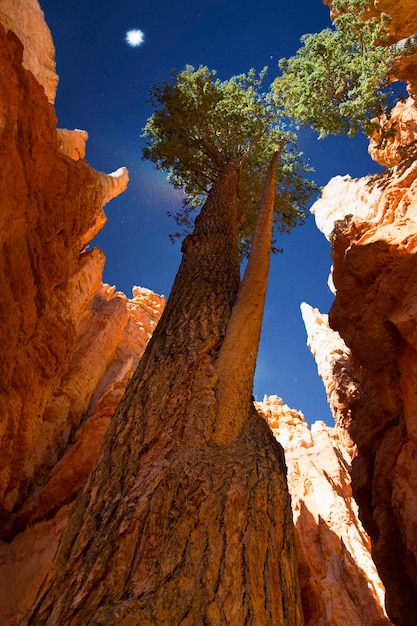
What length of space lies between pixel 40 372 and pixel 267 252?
22.1 ft

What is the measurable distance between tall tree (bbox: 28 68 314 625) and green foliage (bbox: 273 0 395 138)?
20.7ft

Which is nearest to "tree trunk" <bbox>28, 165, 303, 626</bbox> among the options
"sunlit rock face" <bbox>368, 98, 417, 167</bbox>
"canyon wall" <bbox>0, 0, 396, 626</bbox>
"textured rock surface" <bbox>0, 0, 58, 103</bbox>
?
"canyon wall" <bbox>0, 0, 396, 626</bbox>

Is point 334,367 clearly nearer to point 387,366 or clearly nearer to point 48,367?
point 387,366

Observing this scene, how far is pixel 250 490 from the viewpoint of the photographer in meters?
2.41

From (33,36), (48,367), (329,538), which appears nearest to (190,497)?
(48,367)


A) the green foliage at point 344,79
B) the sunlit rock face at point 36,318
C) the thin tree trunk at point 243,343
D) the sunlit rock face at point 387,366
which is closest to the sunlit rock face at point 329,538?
the sunlit rock face at point 387,366

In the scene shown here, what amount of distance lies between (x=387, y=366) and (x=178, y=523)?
17.0 ft

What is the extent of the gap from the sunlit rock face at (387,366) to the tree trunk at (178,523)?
10.6ft

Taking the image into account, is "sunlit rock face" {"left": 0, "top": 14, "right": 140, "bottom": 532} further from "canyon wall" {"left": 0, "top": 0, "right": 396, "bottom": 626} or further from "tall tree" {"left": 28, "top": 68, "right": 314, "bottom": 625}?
"tall tree" {"left": 28, "top": 68, "right": 314, "bottom": 625}

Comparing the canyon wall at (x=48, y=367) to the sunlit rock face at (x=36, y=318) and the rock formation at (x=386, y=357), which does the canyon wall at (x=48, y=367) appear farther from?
the rock formation at (x=386, y=357)

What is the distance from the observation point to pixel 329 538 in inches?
588

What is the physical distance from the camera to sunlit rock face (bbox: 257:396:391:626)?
11255mm

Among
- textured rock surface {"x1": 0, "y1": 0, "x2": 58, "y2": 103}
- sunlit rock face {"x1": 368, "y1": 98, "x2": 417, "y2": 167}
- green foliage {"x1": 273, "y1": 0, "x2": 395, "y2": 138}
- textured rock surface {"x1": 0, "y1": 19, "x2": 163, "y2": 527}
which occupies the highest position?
sunlit rock face {"x1": 368, "y1": 98, "x2": 417, "y2": 167}

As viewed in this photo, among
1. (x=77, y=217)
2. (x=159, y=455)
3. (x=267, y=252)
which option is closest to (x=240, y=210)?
(x=77, y=217)
